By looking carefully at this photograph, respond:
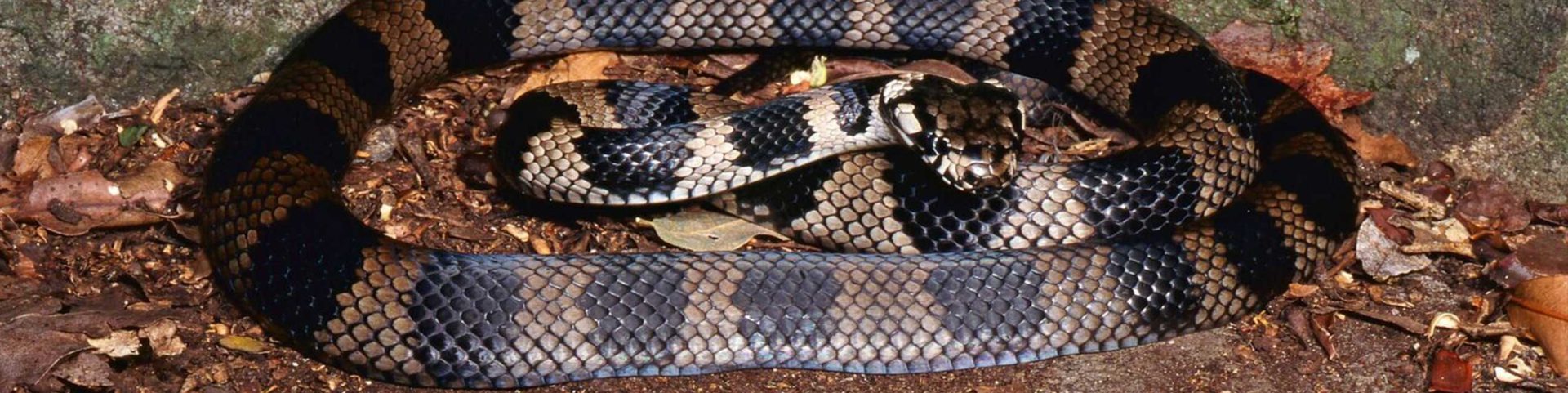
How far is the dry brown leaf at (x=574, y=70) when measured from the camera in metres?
7.89

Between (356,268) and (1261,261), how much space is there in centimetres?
354

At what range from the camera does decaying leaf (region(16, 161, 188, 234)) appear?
6770mm

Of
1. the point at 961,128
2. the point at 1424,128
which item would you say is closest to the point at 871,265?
the point at 961,128

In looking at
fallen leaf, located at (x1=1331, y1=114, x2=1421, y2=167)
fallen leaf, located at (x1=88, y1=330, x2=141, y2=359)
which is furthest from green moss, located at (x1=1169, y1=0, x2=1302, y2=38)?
fallen leaf, located at (x1=88, y1=330, x2=141, y2=359)

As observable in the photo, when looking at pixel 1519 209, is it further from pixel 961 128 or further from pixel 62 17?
pixel 62 17

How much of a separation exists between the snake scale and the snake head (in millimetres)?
209

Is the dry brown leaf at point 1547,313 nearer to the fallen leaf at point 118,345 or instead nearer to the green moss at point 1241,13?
the green moss at point 1241,13

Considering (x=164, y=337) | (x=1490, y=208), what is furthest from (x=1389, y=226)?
(x=164, y=337)

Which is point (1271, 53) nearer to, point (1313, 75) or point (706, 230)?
point (1313, 75)

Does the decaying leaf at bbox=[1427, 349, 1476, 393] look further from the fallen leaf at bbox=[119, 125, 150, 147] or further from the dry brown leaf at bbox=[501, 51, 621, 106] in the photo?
the fallen leaf at bbox=[119, 125, 150, 147]

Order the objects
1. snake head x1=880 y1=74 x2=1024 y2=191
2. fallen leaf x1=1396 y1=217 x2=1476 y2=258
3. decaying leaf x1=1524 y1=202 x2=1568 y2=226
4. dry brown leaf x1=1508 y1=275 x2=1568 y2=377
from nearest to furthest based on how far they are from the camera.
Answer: dry brown leaf x1=1508 y1=275 x2=1568 y2=377
snake head x1=880 y1=74 x2=1024 y2=191
fallen leaf x1=1396 y1=217 x2=1476 y2=258
decaying leaf x1=1524 y1=202 x2=1568 y2=226

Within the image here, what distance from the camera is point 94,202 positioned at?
6883 millimetres

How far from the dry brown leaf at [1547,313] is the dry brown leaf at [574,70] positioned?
4404 mm

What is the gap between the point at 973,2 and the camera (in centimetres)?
788
